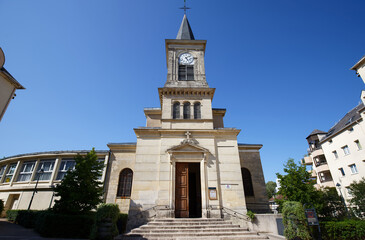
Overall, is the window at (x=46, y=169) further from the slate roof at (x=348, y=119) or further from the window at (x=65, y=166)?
the slate roof at (x=348, y=119)

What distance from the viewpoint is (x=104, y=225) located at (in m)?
10.5

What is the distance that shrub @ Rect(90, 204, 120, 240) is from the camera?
33.7ft

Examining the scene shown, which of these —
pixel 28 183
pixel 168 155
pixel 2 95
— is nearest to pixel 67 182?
pixel 2 95

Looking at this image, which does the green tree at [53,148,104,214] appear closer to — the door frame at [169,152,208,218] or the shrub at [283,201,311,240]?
the door frame at [169,152,208,218]

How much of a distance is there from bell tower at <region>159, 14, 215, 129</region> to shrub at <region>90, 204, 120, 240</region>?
9.07 m

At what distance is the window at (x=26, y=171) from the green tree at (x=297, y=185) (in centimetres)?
2933

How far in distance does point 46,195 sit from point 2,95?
15.6 meters

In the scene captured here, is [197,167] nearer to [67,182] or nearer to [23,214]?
[67,182]

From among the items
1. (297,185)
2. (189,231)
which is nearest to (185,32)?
(297,185)

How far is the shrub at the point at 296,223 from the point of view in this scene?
9.52m

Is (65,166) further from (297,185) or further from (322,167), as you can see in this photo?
(322,167)

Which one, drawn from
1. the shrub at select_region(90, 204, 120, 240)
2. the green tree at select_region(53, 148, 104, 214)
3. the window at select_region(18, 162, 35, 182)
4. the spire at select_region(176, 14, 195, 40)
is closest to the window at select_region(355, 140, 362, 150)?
the spire at select_region(176, 14, 195, 40)

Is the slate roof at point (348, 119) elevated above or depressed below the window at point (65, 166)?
above

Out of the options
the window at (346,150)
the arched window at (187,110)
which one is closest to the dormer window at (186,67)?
the arched window at (187,110)
